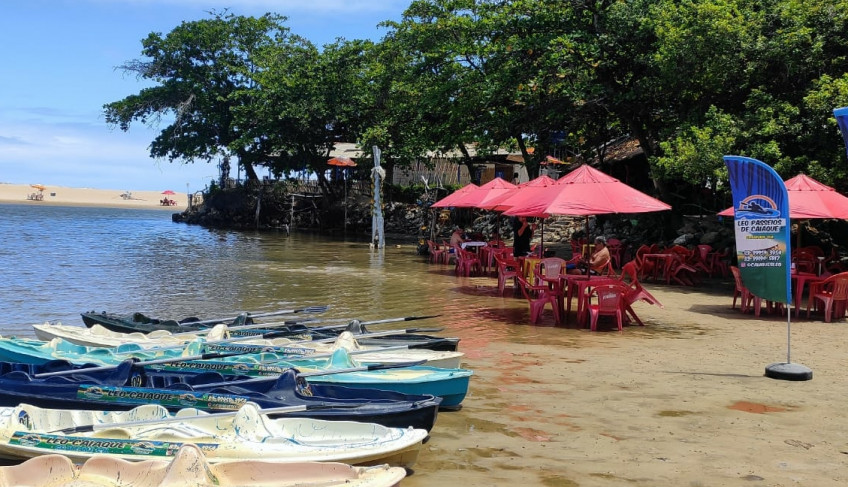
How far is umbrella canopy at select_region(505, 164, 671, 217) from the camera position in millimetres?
11484

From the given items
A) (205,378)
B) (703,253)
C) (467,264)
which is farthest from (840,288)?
(205,378)

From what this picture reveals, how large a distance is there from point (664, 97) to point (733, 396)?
15063 millimetres

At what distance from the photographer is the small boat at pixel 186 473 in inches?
180

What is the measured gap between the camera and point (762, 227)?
8461mm

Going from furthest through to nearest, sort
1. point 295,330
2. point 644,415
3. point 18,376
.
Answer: point 295,330
point 644,415
point 18,376

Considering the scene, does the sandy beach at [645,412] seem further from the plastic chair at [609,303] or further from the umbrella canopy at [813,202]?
the umbrella canopy at [813,202]

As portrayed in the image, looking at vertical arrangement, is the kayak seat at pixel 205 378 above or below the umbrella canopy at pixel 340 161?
below

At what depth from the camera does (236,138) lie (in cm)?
4772

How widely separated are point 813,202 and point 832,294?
158 centimetres

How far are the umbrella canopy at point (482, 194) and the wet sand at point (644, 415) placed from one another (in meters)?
8.45

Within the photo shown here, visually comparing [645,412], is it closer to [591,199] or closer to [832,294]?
[591,199]

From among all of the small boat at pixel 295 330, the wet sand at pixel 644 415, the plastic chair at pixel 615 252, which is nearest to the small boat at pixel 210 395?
the wet sand at pixel 644 415

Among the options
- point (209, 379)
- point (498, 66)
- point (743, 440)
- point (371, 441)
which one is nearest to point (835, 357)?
point (743, 440)

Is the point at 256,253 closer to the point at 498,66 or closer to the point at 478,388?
the point at 498,66
